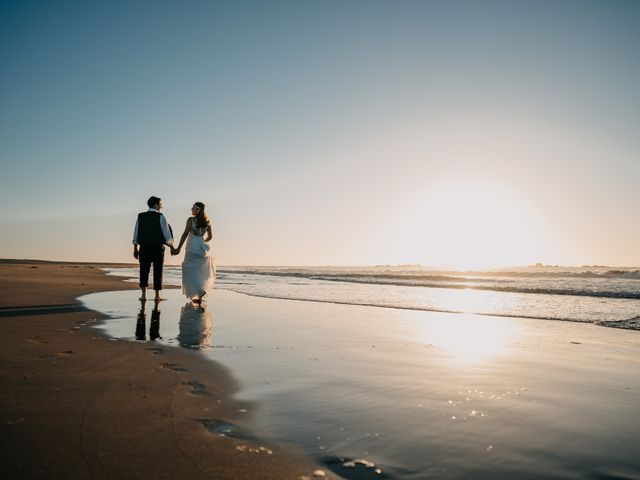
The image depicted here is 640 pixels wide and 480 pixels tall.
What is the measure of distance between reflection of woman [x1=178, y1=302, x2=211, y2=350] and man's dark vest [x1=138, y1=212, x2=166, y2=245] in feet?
6.40

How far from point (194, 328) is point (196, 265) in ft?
14.6

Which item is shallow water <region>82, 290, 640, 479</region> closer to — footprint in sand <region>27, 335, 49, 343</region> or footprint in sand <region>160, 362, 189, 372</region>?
footprint in sand <region>160, 362, 189, 372</region>

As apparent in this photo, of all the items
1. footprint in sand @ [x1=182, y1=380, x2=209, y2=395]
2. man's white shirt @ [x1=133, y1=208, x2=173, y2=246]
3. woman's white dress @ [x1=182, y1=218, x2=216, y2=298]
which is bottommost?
footprint in sand @ [x1=182, y1=380, x2=209, y2=395]

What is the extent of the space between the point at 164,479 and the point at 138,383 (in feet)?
5.56

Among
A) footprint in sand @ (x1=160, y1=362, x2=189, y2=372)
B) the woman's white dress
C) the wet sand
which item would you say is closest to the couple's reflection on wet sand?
the wet sand

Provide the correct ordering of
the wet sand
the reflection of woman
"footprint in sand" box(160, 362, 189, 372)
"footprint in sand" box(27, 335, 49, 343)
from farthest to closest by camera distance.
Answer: the reflection of woman
"footprint in sand" box(27, 335, 49, 343)
"footprint in sand" box(160, 362, 189, 372)
the wet sand

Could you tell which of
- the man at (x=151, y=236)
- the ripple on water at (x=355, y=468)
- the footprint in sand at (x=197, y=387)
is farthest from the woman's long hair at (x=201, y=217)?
the ripple on water at (x=355, y=468)

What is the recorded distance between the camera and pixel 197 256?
11.0 metres

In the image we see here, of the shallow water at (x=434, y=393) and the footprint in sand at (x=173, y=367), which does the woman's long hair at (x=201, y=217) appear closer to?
the shallow water at (x=434, y=393)

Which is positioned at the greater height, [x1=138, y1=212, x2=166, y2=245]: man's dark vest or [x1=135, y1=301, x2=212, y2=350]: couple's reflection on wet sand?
[x1=138, y1=212, x2=166, y2=245]: man's dark vest

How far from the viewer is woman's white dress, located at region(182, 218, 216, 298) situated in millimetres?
10672

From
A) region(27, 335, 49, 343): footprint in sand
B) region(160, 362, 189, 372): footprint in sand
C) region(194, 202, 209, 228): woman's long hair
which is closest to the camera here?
region(160, 362, 189, 372): footprint in sand

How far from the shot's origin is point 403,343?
19.2 feet

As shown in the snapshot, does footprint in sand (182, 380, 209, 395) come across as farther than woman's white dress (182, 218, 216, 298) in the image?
No
